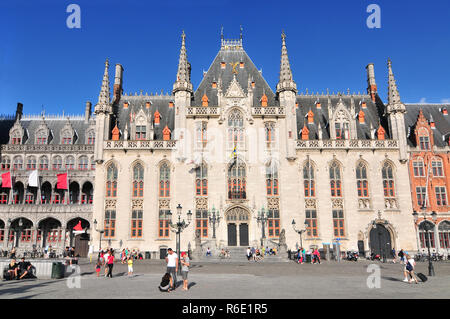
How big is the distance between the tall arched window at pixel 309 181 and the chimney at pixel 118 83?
2773 cm

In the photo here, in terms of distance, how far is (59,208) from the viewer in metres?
43.9

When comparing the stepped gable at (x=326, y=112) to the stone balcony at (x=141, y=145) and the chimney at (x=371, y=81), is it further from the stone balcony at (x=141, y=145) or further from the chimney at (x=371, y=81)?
the stone balcony at (x=141, y=145)

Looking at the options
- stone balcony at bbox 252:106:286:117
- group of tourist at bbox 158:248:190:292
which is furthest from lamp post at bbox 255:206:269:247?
group of tourist at bbox 158:248:190:292

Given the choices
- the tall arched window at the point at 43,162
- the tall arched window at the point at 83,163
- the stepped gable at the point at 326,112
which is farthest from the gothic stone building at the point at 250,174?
the tall arched window at the point at 43,162

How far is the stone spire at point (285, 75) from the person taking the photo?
4419 cm

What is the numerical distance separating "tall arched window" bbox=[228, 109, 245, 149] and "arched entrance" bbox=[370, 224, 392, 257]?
18699 mm

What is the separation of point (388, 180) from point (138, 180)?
1197 inches

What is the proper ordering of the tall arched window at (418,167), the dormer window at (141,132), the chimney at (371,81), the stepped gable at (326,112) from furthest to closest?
the chimney at (371,81) < the stepped gable at (326,112) < the dormer window at (141,132) < the tall arched window at (418,167)

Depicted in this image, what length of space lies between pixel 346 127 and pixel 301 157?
749cm

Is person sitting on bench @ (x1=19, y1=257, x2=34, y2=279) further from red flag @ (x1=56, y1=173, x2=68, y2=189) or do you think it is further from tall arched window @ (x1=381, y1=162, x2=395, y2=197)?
tall arched window @ (x1=381, y1=162, x2=395, y2=197)

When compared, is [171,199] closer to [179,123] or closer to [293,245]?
[179,123]

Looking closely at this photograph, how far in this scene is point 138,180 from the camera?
42625 millimetres

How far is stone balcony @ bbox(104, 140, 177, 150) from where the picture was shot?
141 ft
